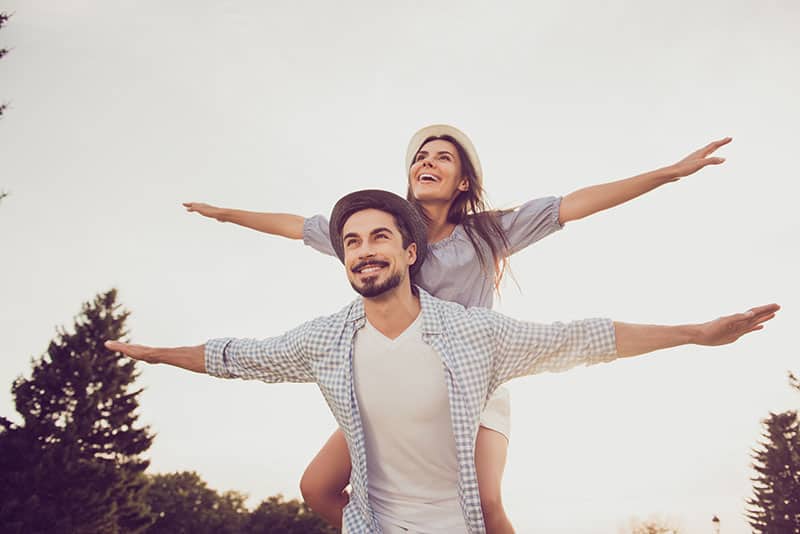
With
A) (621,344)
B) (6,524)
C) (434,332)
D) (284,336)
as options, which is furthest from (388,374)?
(6,524)

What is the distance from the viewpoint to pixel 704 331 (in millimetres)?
3361

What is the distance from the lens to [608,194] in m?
4.56

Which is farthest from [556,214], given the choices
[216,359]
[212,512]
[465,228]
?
[212,512]

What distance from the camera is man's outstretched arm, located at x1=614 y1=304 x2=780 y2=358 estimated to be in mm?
3305

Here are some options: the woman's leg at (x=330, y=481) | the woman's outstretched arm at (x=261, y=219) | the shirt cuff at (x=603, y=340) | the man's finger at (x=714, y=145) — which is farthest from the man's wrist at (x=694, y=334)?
the woman's outstretched arm at (x=261, y=219)

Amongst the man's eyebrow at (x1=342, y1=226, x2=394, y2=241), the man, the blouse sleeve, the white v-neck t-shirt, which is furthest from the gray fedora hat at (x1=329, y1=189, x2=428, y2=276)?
the blouse sleeve

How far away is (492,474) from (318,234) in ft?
7.85

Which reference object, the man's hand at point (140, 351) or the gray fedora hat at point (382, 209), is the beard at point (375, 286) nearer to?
the gray fedora hat at point (382, 209)

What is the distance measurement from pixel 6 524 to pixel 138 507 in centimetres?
806

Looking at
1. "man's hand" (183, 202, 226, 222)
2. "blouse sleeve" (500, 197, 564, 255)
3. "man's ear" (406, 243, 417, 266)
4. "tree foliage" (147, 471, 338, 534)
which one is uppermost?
"tree foliage" (147, 471, 338, 534)

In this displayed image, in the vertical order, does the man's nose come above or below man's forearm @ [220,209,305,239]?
below

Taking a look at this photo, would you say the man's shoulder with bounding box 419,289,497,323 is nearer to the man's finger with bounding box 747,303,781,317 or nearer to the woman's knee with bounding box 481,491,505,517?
the woman's knee with bounding box 481,491,505,517

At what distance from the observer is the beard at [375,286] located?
12.7 feet

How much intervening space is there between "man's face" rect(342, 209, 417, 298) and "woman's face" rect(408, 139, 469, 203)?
99 centimetres
